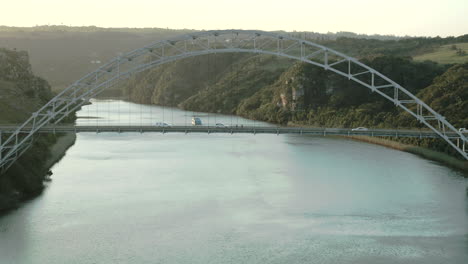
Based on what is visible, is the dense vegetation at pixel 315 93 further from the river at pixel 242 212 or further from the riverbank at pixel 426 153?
the river at pixel 242 212

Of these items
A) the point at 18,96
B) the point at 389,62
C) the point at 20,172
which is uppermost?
the point at 389,62

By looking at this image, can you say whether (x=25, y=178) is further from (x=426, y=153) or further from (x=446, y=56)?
(x=446, y=56)

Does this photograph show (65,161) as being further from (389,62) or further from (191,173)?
(389,62)

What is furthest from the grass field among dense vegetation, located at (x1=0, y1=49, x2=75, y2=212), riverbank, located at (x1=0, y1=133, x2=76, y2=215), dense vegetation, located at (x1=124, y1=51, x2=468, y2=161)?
riverbank, located at (x1=0, y1=133, x2=76, y2=215)

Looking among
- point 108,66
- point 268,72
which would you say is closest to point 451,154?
point 108,66

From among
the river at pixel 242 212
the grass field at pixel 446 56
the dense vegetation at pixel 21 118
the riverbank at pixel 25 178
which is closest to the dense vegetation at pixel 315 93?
the grass field at pixel 446 56

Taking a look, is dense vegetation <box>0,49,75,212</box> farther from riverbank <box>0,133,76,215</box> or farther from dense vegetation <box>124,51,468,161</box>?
dense vegetation <box>124,51,468,161</box>

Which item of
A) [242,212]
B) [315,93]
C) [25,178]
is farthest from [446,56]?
[25,178]
